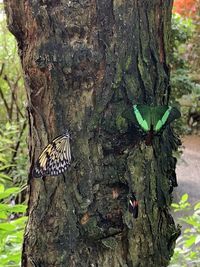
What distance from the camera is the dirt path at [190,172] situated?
5.76 m

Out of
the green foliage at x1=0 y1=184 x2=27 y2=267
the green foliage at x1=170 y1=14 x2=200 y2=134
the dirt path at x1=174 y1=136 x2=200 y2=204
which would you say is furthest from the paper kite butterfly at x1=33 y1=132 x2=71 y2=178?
the dirt path at x1=174 y1=136 x2=200 y2=204

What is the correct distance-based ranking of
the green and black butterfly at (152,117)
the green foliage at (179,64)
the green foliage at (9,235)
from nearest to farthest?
1. the green and black butterfly at (152,117)
2. the green foliage at (9,235)
3. the green foliage at (179,64)

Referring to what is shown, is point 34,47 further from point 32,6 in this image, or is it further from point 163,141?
point 163,141

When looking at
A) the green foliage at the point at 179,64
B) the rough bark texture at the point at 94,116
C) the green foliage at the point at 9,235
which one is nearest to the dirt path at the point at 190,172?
the green foliage at the point at 179,64

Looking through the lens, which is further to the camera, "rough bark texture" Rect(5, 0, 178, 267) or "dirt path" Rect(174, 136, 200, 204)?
"dirt path" Rect(174, 136, 200, 204)

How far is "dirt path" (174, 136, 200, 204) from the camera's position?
5756 millimetres

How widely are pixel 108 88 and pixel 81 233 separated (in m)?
0.37

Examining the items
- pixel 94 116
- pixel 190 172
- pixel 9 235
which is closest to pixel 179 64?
pixel 190 172

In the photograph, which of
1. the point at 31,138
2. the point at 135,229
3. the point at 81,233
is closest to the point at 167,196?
the point at 135,229

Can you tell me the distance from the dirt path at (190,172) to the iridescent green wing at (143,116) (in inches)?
179

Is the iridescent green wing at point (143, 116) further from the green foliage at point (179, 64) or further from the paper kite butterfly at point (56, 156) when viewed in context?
the green foliage at point (179, 64)

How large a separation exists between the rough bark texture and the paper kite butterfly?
2cm

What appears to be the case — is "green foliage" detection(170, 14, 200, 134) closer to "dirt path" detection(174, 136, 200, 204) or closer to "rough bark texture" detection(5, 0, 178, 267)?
"dirt path" detection(174, 136, 200, 204)

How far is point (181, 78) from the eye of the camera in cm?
536
